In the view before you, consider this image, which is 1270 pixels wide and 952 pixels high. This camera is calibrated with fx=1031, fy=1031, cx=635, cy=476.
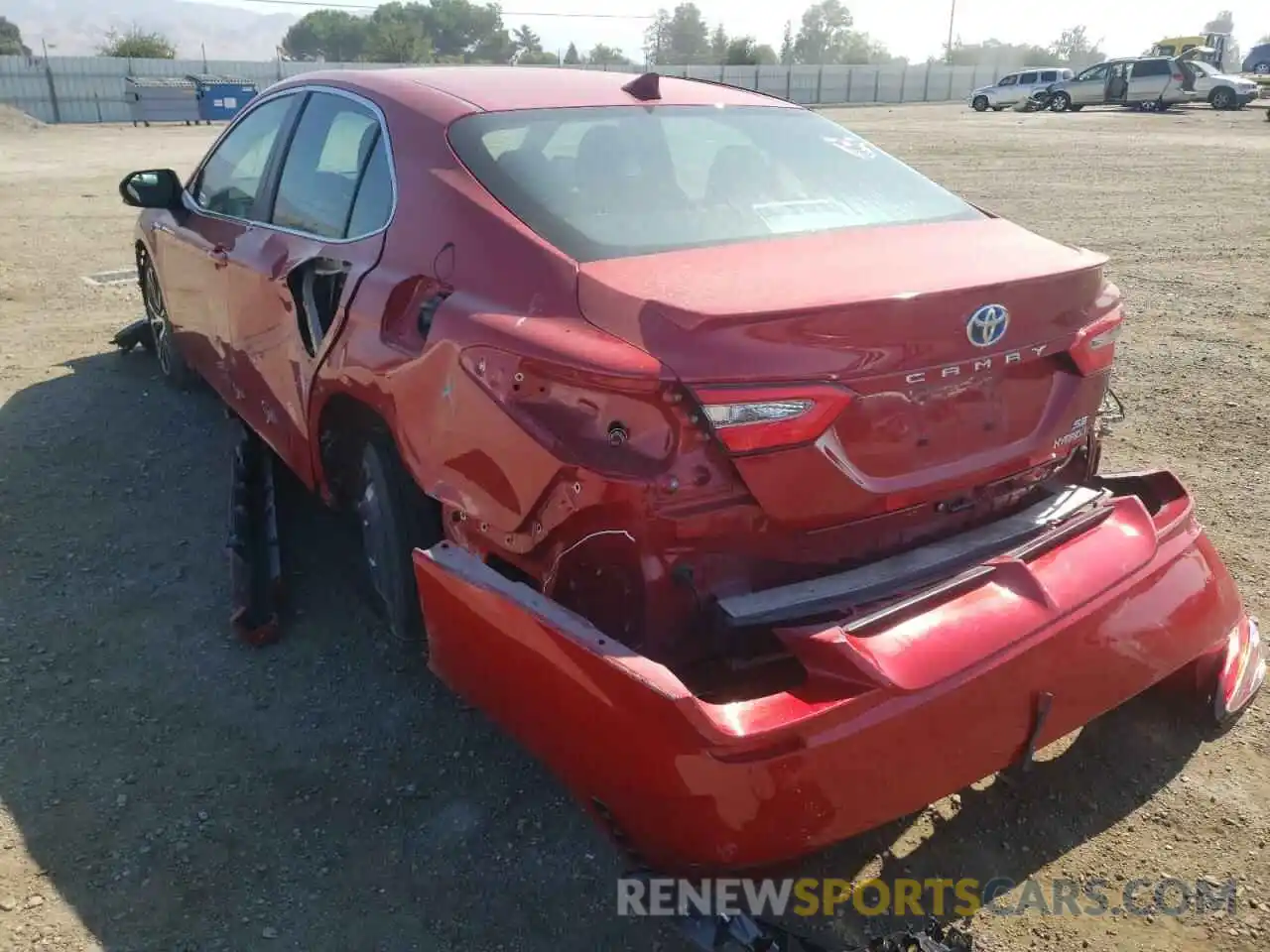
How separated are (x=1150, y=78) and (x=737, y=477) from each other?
36.3 m

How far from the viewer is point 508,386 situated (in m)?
2.32

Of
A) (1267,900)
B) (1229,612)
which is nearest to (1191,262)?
(1229,612)

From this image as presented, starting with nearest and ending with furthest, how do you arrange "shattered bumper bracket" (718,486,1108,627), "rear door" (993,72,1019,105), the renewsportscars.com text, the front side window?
"shattered bumper bracket" (718,486,1108,627), the renewsportscars.com text, the front side window, "rear door" (993,72,1019,105)

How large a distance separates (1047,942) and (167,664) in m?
2.68

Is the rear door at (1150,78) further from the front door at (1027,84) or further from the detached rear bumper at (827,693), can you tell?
the detached rear bumper at (827,693)

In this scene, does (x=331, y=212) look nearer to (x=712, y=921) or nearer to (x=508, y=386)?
(x=508, y=386)

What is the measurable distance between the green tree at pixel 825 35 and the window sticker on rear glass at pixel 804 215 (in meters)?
113

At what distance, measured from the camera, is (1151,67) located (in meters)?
32.3

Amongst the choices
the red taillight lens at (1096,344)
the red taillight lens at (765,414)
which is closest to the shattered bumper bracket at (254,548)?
the red taillight lens at (765,414)

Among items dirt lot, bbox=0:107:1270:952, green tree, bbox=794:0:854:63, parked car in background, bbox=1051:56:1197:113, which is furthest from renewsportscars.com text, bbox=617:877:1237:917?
green tree, bbox=794:0:854:63

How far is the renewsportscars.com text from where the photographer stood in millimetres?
2375

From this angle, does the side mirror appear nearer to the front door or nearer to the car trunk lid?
the car trunk lid

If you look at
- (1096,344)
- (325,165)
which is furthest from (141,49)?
(1096,344)

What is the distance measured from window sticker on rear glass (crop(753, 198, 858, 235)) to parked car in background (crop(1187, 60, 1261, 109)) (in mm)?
35225
